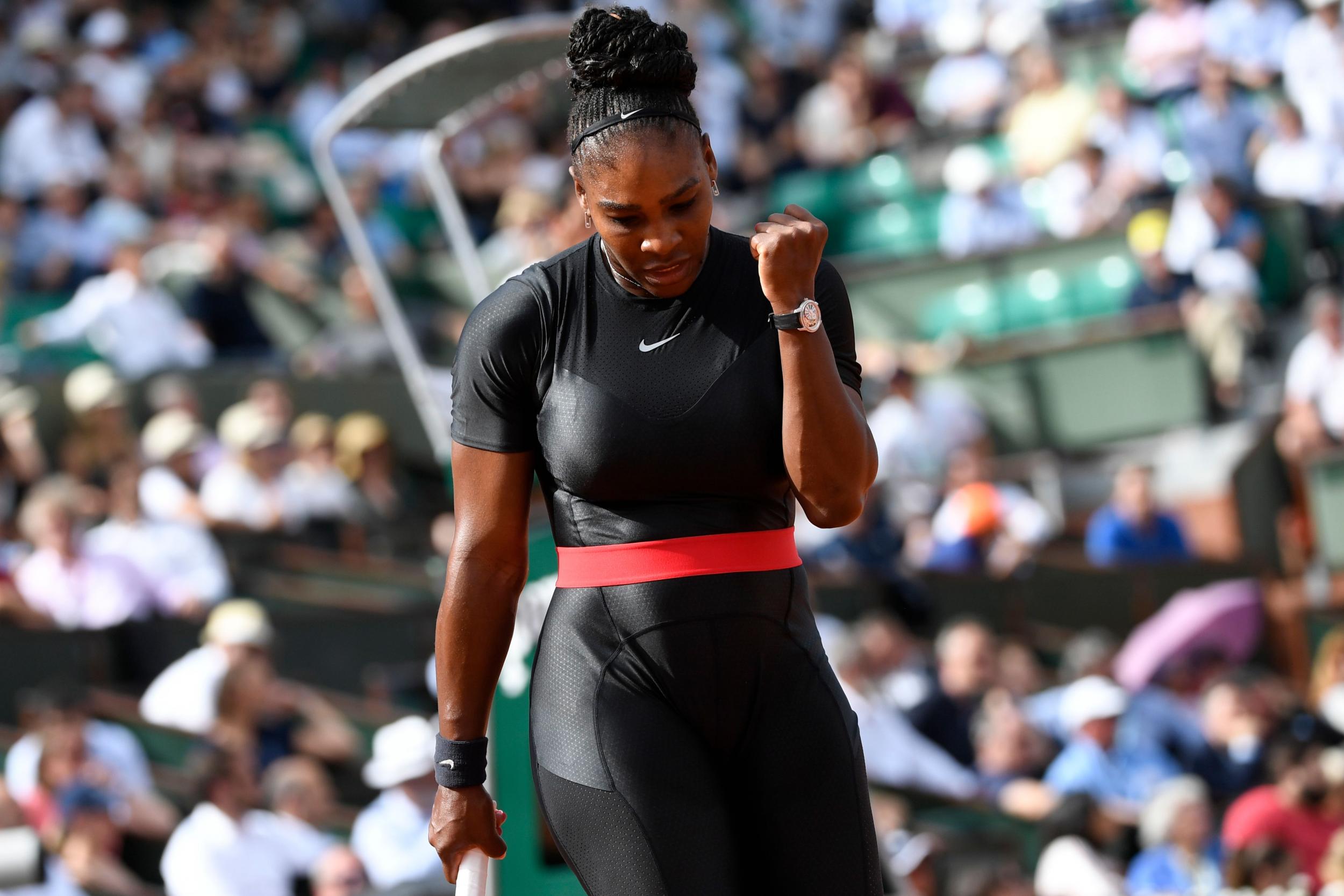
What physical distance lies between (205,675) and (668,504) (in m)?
5.69

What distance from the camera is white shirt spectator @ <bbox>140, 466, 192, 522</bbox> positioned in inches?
377

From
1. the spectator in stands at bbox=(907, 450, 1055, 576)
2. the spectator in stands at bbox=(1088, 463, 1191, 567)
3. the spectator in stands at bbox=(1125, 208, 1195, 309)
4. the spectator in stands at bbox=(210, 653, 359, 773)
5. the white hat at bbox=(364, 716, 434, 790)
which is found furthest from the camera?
the spectator in stands at bbox=(1125, 208, 1195, 309)

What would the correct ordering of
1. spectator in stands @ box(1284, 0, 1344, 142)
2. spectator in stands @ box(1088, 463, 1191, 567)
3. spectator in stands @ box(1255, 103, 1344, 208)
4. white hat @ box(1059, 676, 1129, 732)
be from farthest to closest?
spectator in stands @ box(1284, 0, 1344, 142) < spectator in stands @ box(1255, 103, 1344, 208) < spectator in stands @ box(1088, 463, 1191, 567) < white hat @ box(1059, 676, 1129, 732)

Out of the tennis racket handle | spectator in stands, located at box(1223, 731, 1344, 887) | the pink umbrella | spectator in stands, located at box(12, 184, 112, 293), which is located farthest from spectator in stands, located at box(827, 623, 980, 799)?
spectator in stands, located at box(12, 184, 112, 293)

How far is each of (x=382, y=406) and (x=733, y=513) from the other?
31.1 feet

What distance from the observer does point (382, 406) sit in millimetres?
11867

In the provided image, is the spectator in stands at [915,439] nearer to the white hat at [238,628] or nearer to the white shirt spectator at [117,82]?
the white hat at [238,628]

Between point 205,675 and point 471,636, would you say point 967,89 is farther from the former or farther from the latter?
point 471,636

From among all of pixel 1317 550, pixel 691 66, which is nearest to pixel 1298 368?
pixel 1317 550

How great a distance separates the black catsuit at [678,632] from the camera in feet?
8.41

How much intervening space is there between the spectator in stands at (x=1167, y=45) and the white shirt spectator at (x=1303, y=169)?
104cm

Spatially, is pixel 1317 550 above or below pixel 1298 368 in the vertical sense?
below

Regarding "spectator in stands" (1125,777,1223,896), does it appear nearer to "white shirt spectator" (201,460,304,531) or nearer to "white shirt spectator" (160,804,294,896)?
"white shirt spectator" (160,804,294,896)

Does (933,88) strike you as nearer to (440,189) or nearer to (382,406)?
(382,406)
